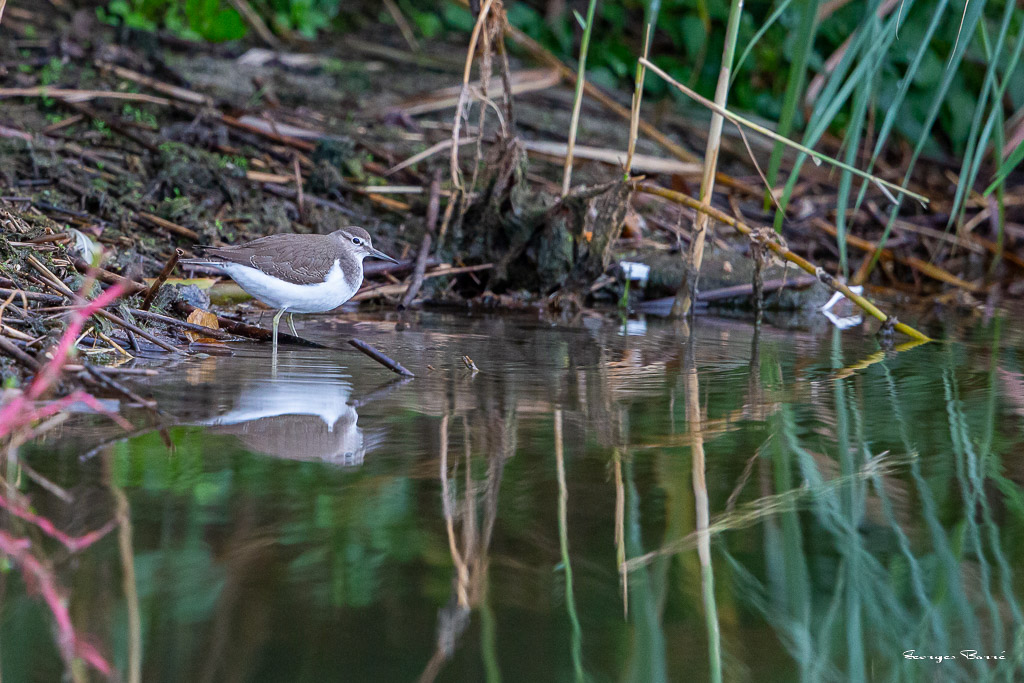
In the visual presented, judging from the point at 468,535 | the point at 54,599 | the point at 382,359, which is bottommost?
the point at 54,599

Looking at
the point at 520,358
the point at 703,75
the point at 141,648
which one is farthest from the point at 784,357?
the point at 703,75

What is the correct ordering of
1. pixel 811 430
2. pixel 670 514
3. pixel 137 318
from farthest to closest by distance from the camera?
pixel 137 318, pixel 811 430, pixel 670 514

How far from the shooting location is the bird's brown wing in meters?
4.29

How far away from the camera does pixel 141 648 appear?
1541 mm

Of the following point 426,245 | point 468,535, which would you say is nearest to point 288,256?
point 426,245

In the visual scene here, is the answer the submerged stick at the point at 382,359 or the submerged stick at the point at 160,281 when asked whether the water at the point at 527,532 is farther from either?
the submerged stick at the point at 160,281

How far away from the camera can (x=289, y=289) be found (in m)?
4.24

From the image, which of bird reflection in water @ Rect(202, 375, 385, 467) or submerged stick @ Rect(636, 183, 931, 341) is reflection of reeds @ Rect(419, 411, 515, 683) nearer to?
bird reflection in water @ Rect(202, 375, 385, 467)

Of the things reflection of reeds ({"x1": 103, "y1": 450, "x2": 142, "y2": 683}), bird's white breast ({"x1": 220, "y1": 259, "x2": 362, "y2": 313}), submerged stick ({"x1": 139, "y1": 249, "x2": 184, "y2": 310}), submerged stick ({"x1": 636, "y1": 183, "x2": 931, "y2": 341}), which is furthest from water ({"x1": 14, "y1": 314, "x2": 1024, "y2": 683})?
submerged stick ({"x1": 636, "y1": 183, "x2": 931, "y2": 341})

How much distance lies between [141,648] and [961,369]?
3666 mm

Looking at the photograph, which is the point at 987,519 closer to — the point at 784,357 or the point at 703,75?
the point at 784,357

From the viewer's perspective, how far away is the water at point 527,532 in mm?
1613

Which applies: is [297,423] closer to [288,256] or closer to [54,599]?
[54,599]

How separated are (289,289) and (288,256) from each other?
211 millimetres
